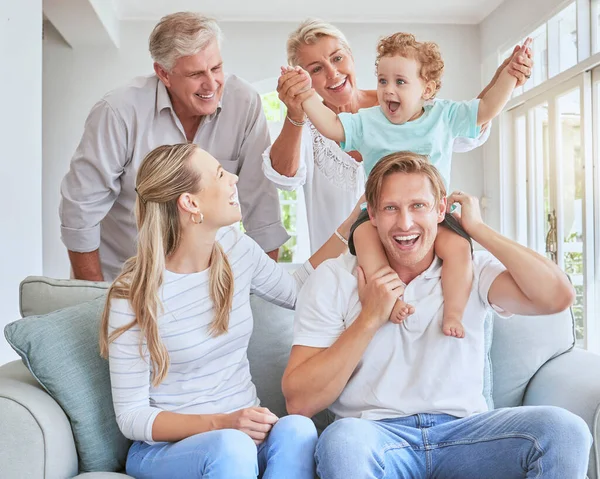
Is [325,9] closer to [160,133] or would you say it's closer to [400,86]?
[160,133]

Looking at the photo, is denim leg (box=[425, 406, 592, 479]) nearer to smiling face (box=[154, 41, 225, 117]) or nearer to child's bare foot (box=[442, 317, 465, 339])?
child's bare foot (box=[442, 317, 465, 339])

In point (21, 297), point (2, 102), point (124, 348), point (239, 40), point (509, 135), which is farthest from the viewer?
point (239, 40)

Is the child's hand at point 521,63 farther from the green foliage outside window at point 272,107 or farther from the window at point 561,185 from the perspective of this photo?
the green foliage outside window at point 272,107

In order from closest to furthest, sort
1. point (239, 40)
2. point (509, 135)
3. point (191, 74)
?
point (191, 74) → point (509, 135) → point (239, 40)

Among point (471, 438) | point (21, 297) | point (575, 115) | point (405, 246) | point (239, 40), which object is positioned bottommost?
point (471, 438)

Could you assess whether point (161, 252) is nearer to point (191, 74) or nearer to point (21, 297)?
point (21, 297)


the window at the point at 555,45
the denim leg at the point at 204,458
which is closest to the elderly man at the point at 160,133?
the denim leg at the point at 204,458

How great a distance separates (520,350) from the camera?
7.14 feet

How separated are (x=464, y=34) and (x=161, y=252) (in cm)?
634

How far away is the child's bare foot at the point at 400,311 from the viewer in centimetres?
183

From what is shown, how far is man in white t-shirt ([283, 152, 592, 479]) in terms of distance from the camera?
5.62 ft

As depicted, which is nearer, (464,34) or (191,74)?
(191,74)

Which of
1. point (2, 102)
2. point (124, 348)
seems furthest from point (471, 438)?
point (2, 102)

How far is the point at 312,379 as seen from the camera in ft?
5.91
